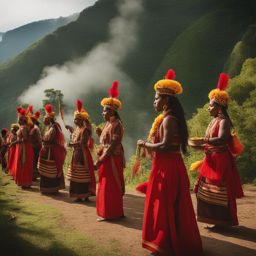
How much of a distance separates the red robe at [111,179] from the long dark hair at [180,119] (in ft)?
6.88

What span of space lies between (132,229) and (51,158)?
4.24 metres

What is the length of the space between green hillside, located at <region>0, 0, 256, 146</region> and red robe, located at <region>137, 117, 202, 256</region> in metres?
44.1

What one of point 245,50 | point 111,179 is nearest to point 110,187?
point 111,179

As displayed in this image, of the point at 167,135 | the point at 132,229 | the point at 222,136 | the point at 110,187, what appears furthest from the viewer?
the point at 110,187

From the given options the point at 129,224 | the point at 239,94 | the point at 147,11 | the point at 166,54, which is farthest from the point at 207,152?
the point at 147,11

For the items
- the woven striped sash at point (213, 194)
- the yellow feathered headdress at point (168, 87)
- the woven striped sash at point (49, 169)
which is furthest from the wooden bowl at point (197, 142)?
the woven striped sash at point (49, 169)

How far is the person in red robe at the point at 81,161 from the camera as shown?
872cm

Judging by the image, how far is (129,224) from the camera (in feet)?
22.1

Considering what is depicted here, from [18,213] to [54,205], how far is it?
1046mm

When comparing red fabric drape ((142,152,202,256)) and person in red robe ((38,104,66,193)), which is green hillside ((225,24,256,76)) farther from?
red fabric drape ((142,152,202,256))

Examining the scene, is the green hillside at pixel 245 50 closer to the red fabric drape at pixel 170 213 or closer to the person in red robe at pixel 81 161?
the person in red robe at pixel 81 161

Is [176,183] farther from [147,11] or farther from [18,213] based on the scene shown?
[147,11]

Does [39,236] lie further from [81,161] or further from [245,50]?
[245,50]

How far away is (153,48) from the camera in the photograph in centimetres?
7581
